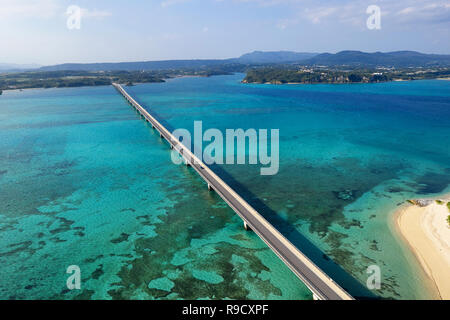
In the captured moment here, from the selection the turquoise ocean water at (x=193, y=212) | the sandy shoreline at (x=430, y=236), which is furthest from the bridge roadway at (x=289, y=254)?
the sandy shoreline at (x=430, y=236)

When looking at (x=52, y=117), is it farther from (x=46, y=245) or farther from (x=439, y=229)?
(x=439, y=229)

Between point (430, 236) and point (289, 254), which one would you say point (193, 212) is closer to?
point (289, 254)

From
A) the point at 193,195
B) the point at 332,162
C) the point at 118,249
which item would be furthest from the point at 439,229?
the point at 118,249

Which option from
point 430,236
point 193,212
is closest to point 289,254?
point 193,212

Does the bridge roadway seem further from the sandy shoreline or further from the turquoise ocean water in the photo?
the sandy shoreline

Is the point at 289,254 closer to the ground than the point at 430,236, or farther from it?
farther from it

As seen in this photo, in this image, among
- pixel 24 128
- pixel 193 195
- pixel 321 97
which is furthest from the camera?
pixel 321 97
